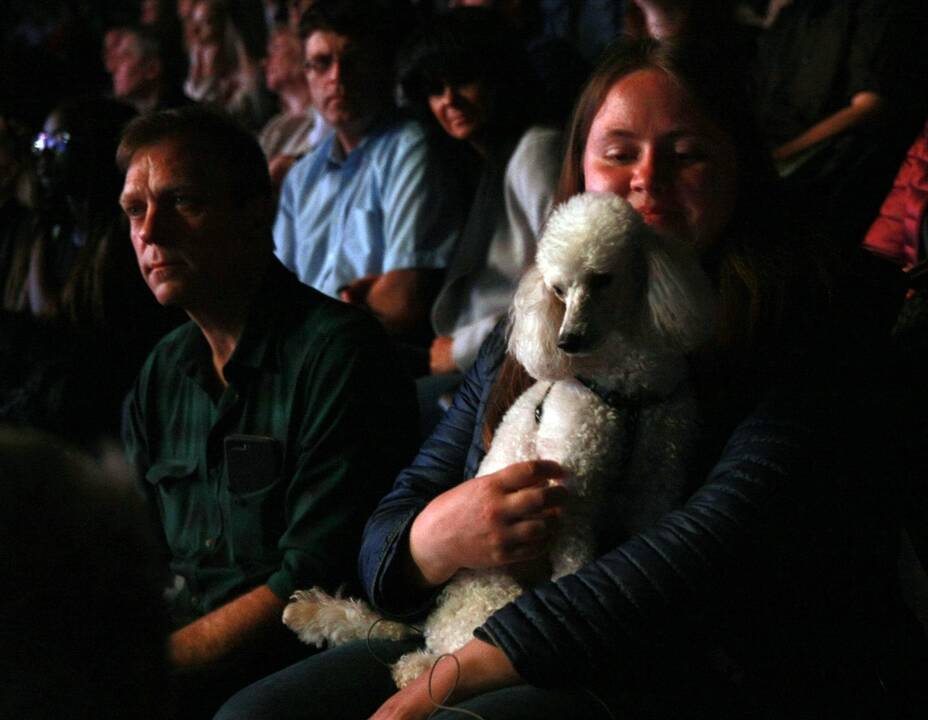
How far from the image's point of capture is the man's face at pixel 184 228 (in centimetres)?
214

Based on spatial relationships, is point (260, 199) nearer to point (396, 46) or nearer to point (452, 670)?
point (452, 670)

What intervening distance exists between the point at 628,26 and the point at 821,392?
202cm

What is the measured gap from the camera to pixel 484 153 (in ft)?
10.8

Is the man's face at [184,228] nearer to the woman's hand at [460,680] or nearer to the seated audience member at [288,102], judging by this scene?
the woman's hand at [460,680]

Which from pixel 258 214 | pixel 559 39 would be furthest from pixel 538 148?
pixel 258 214

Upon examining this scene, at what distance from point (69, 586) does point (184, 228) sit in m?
1.50

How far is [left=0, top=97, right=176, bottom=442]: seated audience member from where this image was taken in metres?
2.63

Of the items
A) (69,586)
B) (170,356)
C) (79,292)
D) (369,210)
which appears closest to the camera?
(69,586)

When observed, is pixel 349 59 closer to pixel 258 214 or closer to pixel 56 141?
pixel 56 141

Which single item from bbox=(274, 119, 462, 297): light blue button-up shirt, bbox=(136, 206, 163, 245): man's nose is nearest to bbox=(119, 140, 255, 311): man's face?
bbox=(136, 206, 163, 245): man's nose

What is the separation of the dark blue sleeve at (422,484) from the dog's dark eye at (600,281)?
342 millimetres

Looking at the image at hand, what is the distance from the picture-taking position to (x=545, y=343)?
141cm

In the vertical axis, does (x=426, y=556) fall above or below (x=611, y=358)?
below

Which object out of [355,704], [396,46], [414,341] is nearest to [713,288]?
[355,704]
